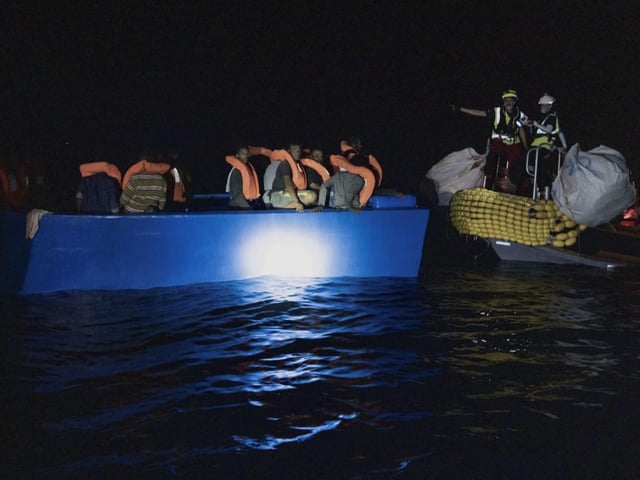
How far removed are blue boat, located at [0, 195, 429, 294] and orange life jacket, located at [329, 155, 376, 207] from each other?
0.15 m

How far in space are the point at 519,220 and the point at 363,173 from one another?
2881 millimetres

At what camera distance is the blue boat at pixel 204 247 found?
716 centimetres

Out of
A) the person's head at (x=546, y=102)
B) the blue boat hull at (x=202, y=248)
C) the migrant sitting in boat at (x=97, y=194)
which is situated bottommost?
the blue boat hull at (x=202, y=248)

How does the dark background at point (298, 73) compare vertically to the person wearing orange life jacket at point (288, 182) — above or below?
above

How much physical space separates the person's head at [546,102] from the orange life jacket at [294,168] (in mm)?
4027

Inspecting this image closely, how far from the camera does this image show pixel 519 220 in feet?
32.0

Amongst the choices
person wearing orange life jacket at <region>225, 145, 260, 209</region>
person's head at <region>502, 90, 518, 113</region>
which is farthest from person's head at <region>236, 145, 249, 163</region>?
person's head at <region>502, 90, 518, 113</region>

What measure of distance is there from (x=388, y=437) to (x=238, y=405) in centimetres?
103

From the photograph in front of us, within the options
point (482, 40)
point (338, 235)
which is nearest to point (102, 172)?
point (338, 235)

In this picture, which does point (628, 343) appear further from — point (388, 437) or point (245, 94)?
point (245, 94)

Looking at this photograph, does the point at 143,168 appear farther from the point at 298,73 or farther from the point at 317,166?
the point at 298,73

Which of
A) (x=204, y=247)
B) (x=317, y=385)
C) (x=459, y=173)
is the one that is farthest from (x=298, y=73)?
(x=317, y=385)

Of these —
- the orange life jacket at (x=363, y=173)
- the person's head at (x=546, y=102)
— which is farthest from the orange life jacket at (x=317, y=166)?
the person's head at (x=546, y=102)

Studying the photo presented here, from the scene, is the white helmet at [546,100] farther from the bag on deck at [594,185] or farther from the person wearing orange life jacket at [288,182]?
the person wearing orange life jacket at [288,182]
